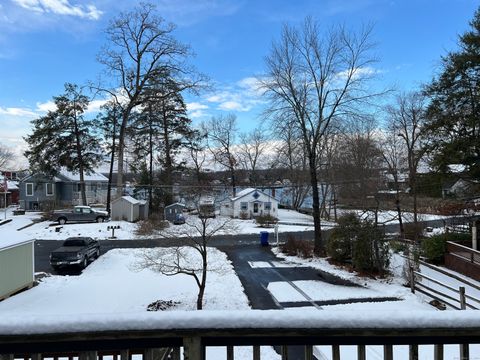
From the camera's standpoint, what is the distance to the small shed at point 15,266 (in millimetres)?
15562

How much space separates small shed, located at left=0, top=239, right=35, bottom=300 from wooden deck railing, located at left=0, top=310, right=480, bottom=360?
53.0ft

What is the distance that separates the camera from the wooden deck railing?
6.04 feet

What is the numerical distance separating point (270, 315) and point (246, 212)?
44.7m

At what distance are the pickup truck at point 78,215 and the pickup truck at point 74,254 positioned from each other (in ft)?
52.0

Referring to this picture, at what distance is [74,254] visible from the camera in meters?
20.0

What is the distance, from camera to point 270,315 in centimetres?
191

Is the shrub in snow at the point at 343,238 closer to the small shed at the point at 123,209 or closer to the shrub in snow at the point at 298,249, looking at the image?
the shrub in snow at the point at 298,249

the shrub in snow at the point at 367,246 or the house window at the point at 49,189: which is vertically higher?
the house window at the point at 49,189

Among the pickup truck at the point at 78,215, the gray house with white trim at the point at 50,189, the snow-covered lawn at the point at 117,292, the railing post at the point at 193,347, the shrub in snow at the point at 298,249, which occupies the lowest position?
the snow-covered lawn at the point at 117,292

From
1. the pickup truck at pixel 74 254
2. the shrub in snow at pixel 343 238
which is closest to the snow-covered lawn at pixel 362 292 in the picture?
the shrub in snow at pixel 343 238

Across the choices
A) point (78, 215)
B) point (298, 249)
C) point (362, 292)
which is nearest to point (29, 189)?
point (78, 215)

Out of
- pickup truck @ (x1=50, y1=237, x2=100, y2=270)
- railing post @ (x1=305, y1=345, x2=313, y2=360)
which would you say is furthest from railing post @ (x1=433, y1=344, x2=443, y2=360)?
pickup truck @ (x1=50, y1=237, x2=100, y2=270)

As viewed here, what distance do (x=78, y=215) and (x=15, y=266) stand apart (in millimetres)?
22467

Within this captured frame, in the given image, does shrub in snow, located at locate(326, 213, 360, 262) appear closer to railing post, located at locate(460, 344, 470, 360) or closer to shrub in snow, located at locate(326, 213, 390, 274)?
shrub in snow, located at locate(326, 213, 390, 274)
